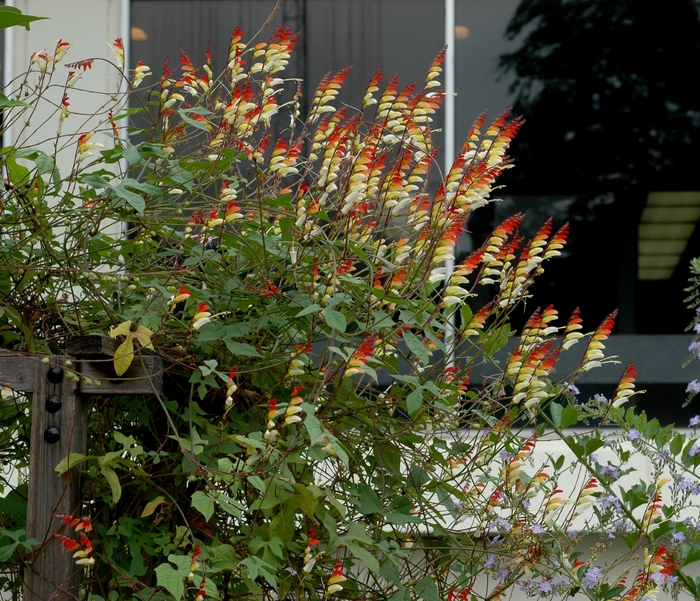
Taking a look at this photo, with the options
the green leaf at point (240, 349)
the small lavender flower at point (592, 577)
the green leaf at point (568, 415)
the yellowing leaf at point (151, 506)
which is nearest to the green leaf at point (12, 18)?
the green leaf at point (240, 349)

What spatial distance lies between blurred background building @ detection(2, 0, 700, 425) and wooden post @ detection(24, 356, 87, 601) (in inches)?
111

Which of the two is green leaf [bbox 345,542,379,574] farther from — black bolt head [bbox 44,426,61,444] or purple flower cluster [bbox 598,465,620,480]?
purple flower cluster [bbox 598,465,620,480]

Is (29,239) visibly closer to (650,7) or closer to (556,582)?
(556,582)

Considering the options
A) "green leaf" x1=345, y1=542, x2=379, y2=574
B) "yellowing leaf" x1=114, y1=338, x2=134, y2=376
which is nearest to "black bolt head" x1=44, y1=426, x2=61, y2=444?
"yellowing leaf" x1=114, y1=338, x2=134, y2=376

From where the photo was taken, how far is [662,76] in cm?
427

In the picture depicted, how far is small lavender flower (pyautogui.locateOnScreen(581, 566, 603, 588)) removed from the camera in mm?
2119

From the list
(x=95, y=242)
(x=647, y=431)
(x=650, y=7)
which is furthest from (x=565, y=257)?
(x=95, y=242)

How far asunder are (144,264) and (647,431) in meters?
1.34

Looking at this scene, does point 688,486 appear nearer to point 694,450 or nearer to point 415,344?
point 694,450

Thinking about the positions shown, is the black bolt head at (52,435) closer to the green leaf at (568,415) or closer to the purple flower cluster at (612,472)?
the green leaf at (568,415)

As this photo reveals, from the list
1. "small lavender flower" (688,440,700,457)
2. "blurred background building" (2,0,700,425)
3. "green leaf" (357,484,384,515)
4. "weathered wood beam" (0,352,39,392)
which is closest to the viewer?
"weathered wood beam" (0,352,39,392)

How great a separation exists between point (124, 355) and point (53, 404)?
184 millimetres

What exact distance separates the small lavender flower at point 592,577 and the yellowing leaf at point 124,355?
126 centimetres

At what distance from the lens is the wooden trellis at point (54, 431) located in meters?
1.48
